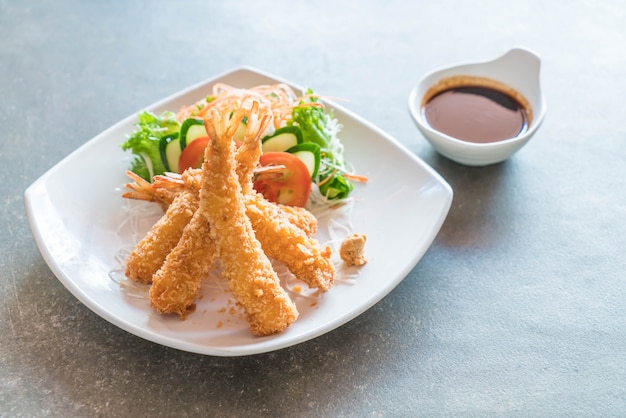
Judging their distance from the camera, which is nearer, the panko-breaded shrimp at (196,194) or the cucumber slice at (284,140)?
the panko-breaded shrimp at (196,194)

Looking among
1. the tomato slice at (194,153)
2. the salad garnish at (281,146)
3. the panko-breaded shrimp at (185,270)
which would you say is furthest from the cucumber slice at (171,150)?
the panko-breaded shrimp at (185,270)

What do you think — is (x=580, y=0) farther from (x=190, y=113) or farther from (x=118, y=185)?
(x=118, y=185)

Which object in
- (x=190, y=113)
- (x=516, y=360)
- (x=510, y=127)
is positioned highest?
(x=190, y=113)

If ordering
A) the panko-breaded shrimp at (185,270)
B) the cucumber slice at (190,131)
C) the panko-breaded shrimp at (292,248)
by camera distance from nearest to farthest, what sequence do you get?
the panko-breaded shrimp at (185,270) → the panko-breaded shrimp at (292,248) → the cucumber slice at (190,131)

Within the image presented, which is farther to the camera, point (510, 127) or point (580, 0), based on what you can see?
point (580, 0)

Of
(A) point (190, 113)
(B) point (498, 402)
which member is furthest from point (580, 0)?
(B) point (498, 402)

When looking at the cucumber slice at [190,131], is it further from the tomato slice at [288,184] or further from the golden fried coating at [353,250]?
the golden fried coating at [353,250]
